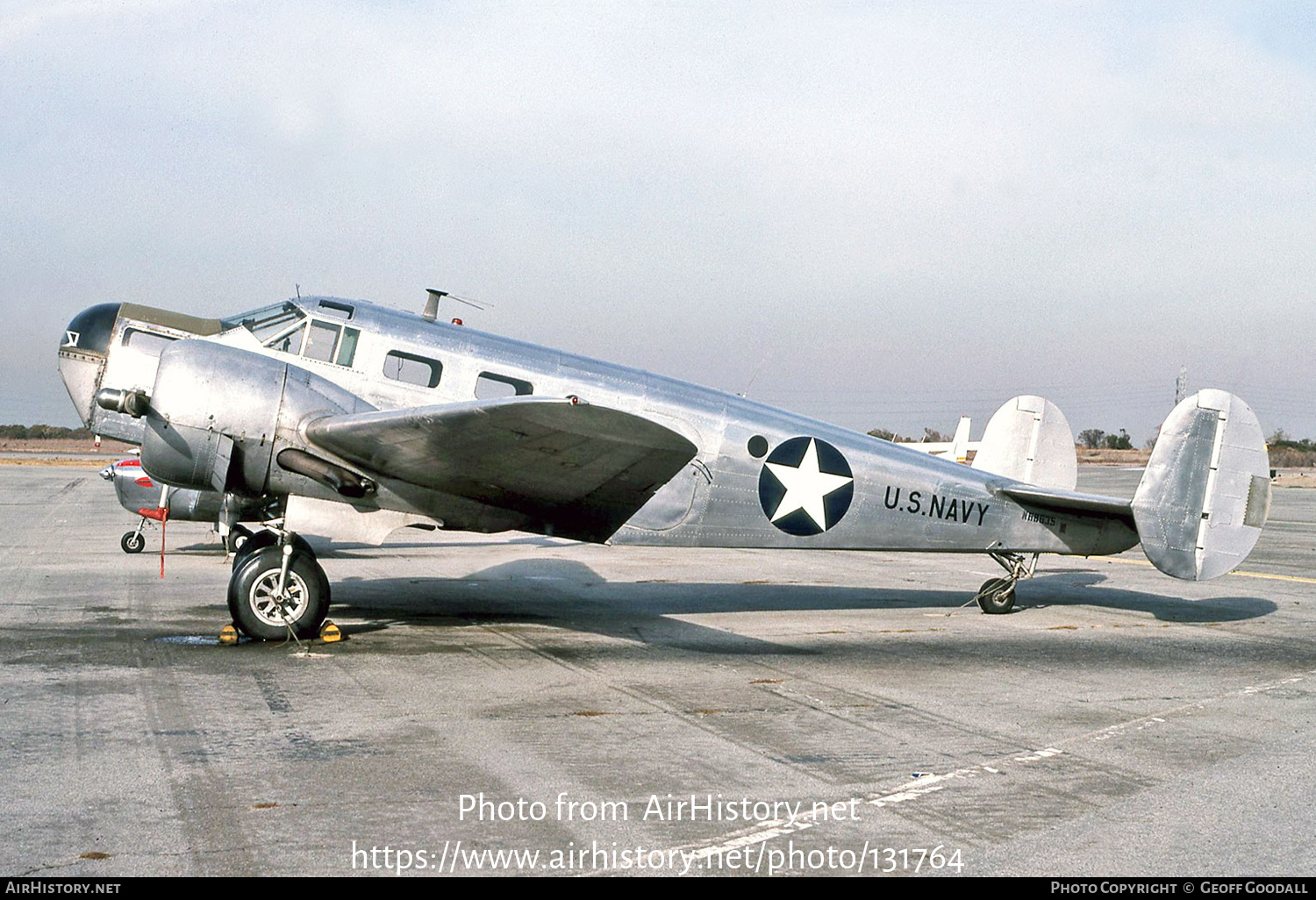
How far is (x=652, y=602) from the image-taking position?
13727mm

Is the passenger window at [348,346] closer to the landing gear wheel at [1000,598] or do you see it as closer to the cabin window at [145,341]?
the cabin window at [145,341]

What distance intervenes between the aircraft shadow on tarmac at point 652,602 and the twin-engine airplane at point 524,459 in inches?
46.2

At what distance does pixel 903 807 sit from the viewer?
5.54m

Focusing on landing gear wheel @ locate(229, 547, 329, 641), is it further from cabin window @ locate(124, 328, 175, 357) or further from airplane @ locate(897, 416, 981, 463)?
airplane @ locate(897, 416, 981, 463)

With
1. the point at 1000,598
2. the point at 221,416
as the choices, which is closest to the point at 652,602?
the point at 1000,598

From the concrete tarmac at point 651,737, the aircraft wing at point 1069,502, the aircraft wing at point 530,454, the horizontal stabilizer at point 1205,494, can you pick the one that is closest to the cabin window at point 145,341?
the aircraft wing at point 530,454

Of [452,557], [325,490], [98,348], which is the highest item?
[98,348]

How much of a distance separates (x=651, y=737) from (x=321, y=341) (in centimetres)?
565

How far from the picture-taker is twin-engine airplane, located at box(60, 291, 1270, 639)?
30.8 ft

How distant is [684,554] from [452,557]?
446cm

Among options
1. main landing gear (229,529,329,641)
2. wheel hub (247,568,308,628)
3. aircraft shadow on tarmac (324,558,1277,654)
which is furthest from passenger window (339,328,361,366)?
aircraft shadow on tarmac (324,558,1277,654)
